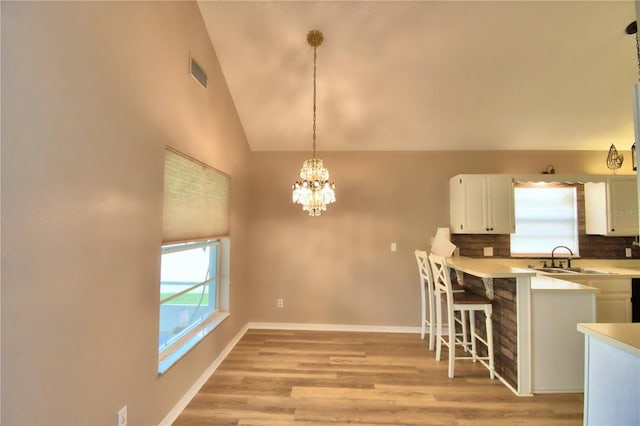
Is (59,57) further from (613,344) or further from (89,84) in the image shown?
(613,344)

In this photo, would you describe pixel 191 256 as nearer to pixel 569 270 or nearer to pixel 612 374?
pixel 612 374

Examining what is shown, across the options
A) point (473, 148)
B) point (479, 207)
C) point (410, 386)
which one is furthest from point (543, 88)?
point (410, 386)

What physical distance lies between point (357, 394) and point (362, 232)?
2.03 meters

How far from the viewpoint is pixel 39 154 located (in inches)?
43.4

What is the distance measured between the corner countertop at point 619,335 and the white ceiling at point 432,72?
2.59 m

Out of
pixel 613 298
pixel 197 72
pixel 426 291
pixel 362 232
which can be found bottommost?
pixel 426 291

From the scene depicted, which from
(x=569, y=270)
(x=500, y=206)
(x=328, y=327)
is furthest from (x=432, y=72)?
(x=328, y=327)

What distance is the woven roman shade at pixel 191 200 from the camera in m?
2.05

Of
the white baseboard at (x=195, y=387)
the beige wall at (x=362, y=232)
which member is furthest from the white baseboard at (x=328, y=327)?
the white baseboard at (x=195, y=387)

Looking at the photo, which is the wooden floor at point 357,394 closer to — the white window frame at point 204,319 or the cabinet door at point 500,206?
the white window frame at point 204,319

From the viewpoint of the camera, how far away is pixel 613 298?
3.13m

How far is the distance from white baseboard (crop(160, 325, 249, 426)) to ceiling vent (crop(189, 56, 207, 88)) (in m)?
2.60

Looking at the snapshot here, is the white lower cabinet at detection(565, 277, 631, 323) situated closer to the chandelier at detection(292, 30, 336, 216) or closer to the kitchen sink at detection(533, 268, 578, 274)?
the kitchen sink at detection(533, 268, 578, 274)

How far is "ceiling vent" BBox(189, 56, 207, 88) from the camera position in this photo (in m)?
2.33
